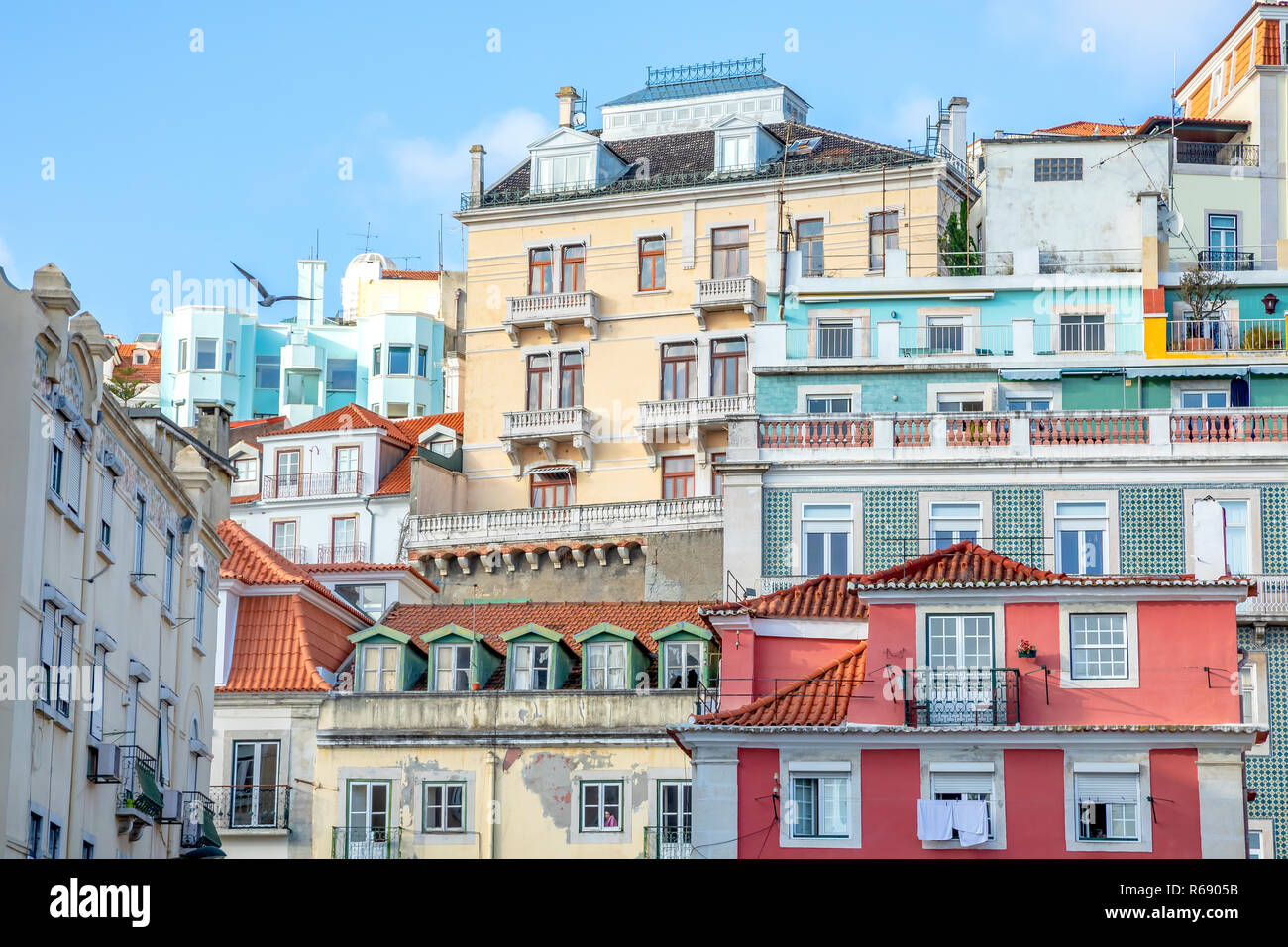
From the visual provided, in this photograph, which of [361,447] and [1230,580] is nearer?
[1230,580]

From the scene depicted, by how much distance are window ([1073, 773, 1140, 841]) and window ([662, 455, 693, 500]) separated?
1368 inches

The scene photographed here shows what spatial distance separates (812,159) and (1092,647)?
38.5 metres

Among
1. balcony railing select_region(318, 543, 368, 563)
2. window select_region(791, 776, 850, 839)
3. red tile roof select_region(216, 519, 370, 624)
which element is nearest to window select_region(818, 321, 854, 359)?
red tile roof select_region(216, 519, 370, 624)

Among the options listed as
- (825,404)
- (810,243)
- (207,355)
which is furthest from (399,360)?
(825,404)

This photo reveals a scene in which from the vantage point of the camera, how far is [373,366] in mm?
108875

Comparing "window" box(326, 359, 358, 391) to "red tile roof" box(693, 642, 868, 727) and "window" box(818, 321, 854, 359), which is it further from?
"red tile roof" box(693, 642, 868, 727)

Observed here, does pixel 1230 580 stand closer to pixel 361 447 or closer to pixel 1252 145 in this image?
pixel 1252 145

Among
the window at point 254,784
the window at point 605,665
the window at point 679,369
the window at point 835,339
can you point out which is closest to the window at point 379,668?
the window at point 254,784

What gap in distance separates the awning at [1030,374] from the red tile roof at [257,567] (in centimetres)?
1709

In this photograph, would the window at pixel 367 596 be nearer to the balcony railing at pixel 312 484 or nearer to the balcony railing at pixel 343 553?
the balcony railing at pixel 343 553

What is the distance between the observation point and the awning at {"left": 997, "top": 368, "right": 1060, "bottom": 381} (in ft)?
189

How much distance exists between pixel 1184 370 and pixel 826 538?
10.6 m
